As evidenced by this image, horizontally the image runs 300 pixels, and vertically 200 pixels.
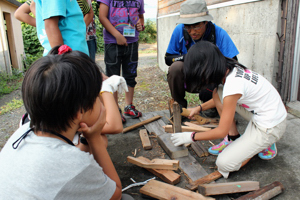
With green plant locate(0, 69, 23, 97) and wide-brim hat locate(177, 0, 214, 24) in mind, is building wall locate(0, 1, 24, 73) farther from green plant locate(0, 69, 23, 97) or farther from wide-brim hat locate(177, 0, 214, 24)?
wide-brim hat locate(177, 0, 214, 24)

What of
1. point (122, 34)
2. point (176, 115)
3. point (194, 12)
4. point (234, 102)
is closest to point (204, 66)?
point (234, 102)

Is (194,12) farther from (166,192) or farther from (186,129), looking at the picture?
(166,192)

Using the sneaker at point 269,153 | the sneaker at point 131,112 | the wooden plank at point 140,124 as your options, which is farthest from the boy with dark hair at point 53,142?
the sneaker at point 131,112

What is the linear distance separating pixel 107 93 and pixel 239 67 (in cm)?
118

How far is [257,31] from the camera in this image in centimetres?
325

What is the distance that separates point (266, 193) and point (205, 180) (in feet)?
1.54

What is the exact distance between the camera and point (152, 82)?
21.4ft

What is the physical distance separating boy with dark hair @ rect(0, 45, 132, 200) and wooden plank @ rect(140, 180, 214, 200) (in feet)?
2.20

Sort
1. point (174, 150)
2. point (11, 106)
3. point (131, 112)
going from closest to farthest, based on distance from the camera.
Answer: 1. point (174, 150)
2. point (131, 112)
3. point (11, 106)

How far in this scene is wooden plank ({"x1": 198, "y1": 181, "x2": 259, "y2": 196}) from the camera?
1766mm

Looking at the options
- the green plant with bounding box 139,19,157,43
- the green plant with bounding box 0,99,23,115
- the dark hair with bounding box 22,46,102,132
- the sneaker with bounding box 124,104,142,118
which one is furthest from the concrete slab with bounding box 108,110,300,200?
the green plant with bounding box 139,19,157,43

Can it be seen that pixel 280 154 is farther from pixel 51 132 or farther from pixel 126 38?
pixel 126 38

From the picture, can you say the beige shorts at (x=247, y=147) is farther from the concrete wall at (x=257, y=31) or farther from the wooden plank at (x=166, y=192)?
the concrete wall at (x=257, y=31)

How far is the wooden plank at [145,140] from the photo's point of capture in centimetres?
261
